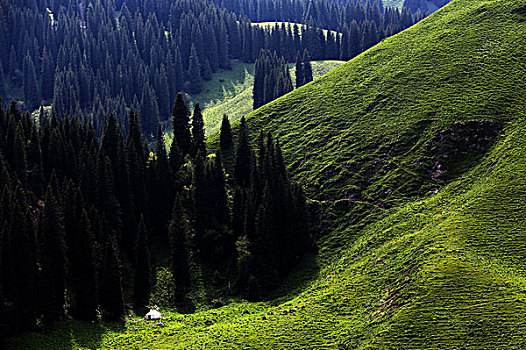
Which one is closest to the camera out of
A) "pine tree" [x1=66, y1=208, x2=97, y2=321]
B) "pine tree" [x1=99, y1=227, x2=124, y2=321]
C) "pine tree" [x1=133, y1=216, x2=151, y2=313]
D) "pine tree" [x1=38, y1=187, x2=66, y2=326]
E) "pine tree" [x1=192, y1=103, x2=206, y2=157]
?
"pine tree" [x1=38, y1=187, x2=66, y2=326]

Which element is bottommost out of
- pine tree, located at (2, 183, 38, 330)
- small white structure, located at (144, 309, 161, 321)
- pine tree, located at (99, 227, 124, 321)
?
small white structure, located at (144, 309, 161, 321)

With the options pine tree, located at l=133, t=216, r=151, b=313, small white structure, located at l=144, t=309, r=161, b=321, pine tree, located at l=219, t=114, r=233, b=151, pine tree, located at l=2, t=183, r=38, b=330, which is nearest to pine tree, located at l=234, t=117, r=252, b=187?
pine tree, located at l=219, t=114, r=233, b=151

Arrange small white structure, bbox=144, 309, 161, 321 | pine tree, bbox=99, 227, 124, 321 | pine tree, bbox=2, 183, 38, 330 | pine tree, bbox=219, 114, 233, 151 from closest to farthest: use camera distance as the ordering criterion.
→ pine tree, bbox=2, 183, 38, 330 < pine tree, bbox=99, 227, 124, 321 < small white structure, bbox=144, 309, 161, 321 < pine tree, bbox=219, 114, 233, 151

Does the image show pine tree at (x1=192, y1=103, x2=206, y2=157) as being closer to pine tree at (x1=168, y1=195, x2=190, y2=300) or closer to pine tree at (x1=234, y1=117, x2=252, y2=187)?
pine tree at (x1=234, y1=117, x2=252, y2=187)

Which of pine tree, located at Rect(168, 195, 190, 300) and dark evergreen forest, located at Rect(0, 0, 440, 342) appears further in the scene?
pine tree, located at Rect(168, 195, 190, 300)

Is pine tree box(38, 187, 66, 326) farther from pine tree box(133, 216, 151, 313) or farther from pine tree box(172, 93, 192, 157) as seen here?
pine tree box(172, 93, 192, 157)

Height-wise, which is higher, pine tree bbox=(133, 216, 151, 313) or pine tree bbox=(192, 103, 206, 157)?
pine tree bbox=(192, 103, 206, 157)

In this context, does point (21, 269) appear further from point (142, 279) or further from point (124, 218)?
point (124, 218)
